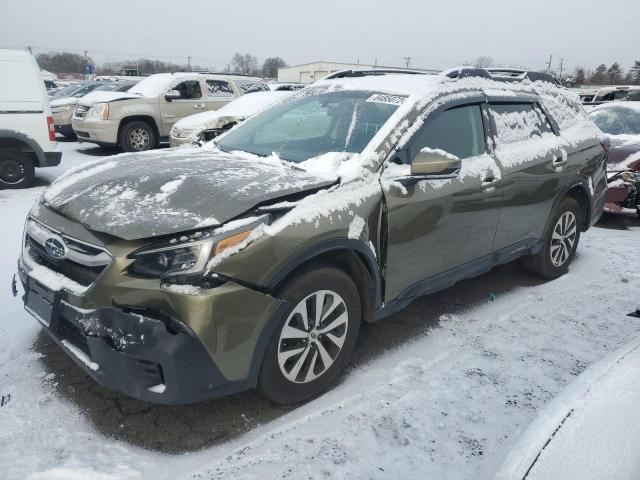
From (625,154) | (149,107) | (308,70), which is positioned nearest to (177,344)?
(625,154)

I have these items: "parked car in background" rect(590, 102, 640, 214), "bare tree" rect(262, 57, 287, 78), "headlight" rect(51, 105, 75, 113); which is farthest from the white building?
"parked car in background" rect(590, 102, 640, 214)

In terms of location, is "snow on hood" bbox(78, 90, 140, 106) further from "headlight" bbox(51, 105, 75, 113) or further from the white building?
the white building

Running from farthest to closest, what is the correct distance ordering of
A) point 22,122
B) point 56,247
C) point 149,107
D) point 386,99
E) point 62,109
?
point 62,109, point 149,107, point 22,122, point 386,99, point 56,247

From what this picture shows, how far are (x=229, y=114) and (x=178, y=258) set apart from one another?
751 cm

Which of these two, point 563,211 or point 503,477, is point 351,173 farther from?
point 563,211

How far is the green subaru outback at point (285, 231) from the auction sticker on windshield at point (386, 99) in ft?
0.07

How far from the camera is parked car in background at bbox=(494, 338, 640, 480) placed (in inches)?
51.7

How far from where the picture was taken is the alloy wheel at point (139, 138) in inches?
438

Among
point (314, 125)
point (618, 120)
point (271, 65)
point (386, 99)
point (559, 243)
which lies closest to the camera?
point (386, 99)

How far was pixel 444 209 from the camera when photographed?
131 inches

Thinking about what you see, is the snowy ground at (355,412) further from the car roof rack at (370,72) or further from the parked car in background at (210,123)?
the parked car in background at (210,123)

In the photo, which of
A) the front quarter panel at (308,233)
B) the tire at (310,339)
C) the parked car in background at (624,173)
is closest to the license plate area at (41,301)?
the front quarter panel at (308,233)

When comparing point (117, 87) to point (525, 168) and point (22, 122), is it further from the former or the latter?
point (525, 168)

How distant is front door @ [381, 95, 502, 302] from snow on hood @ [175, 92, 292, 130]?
5546mm
